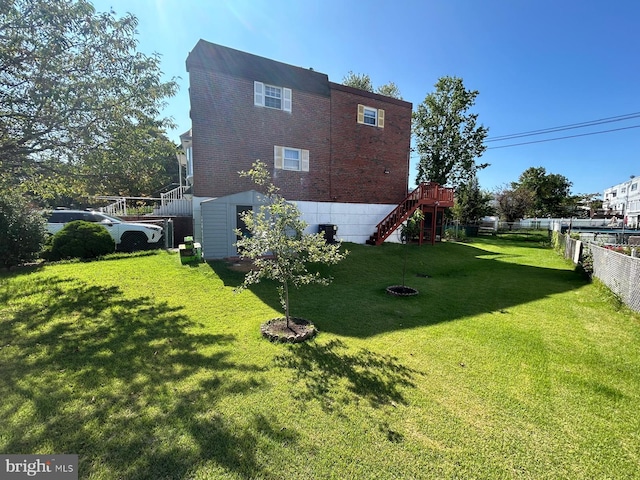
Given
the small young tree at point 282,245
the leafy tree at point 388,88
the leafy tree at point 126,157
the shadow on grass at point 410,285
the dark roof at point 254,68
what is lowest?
the shadow on grass at point 410,285

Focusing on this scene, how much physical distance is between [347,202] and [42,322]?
12.9m

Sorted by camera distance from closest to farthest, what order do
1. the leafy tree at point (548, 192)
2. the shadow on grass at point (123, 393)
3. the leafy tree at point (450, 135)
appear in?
the shadow on grass at point (123, 393), the leafy tree at point (450, 135), the leafy tree at point (548, 192)

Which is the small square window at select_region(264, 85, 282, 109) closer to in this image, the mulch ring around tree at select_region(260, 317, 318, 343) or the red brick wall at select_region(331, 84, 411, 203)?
the red brick wall at select_region(331, 84, 411, 203)

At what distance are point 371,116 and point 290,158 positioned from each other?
5768 millimetres

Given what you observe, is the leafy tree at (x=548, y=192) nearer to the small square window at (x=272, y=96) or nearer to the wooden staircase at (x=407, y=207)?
the wooden staircase at (x=407, y=207)

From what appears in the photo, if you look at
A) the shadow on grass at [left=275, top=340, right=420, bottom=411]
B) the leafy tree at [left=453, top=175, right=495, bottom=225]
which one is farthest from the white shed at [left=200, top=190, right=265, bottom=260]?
the leafy tree at [left=453, top=175, right=495, bottom=225]

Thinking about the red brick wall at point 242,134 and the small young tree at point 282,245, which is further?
the red brick wall at point 242,134

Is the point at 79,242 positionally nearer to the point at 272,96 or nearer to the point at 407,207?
the point at 272,96

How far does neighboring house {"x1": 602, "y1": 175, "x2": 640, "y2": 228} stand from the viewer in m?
38.9

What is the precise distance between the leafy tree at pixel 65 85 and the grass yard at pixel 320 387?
3236 millimetres

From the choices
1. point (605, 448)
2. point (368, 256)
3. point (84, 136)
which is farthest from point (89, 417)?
point (368, 256)

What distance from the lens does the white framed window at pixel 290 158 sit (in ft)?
44.8

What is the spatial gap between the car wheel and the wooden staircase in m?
10.8

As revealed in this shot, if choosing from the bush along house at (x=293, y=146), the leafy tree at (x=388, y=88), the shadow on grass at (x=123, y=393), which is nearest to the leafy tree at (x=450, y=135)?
the leafy tree at (x=388, y=88)
